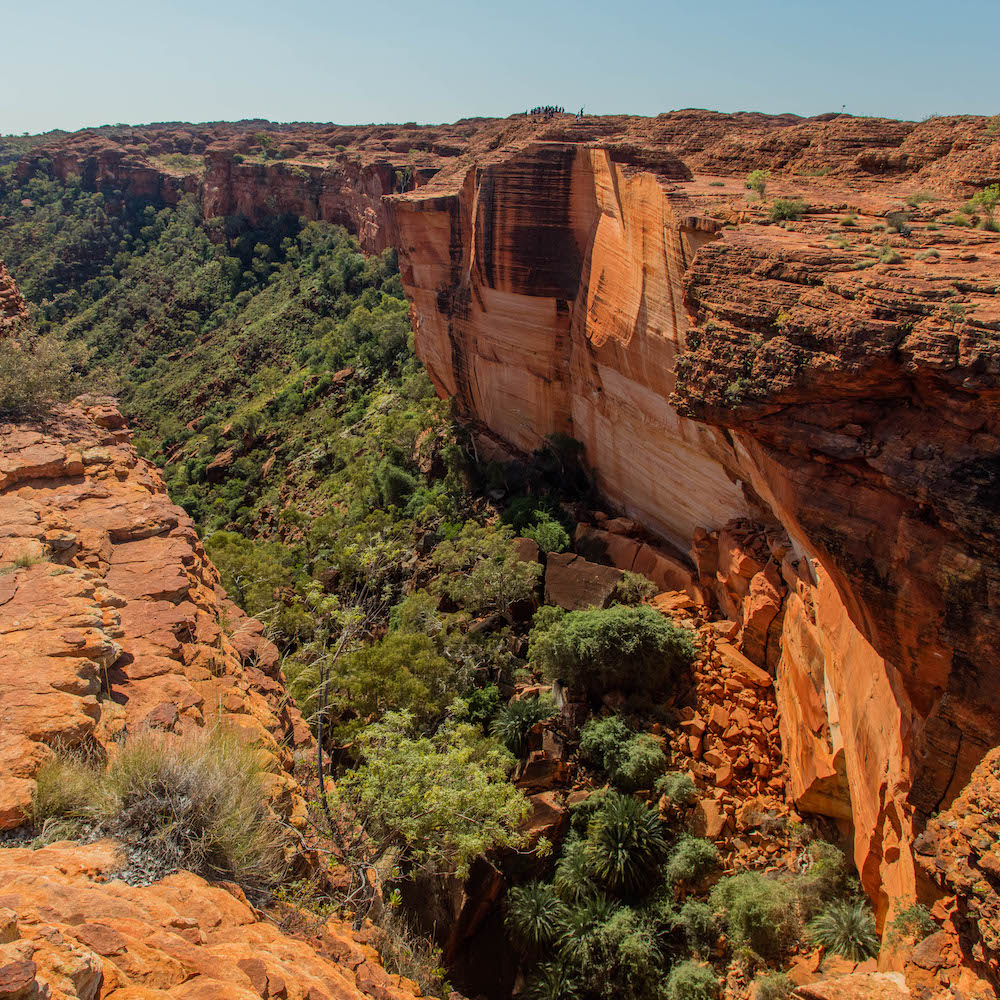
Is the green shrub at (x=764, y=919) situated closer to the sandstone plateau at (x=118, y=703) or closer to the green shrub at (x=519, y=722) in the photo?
the green shrub at (x=519, y=722)

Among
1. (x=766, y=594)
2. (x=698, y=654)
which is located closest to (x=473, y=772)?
(x=698, y=654)

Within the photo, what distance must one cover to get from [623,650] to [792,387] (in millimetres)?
7438

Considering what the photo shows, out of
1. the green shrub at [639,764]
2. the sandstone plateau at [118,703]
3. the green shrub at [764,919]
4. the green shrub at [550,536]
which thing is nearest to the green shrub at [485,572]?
the green shrub at [550,536]

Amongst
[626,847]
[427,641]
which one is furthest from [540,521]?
[626,847]

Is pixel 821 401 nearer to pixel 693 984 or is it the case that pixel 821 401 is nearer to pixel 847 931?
pixel 847 931

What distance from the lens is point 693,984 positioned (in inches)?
442

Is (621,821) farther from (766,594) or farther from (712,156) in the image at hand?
(712,156)

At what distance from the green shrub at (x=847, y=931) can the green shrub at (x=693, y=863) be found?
209cm

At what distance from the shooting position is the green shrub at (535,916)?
1298 cm

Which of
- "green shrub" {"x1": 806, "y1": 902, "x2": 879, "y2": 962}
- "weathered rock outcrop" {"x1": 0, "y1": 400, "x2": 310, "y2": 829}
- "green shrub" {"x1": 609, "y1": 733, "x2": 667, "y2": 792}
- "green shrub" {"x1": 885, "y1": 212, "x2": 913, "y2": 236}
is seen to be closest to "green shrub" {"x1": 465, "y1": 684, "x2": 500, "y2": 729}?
"green shrub" {"x1": 609, "y1": 733, "x2": 667, "y2": 792}

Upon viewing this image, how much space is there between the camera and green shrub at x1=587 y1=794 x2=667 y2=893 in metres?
13.0

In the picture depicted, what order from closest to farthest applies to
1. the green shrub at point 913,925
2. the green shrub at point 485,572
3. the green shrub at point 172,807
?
the green shrub at point 172,807 < the green shrub at point 913,925 < the green shrub at point 485,572

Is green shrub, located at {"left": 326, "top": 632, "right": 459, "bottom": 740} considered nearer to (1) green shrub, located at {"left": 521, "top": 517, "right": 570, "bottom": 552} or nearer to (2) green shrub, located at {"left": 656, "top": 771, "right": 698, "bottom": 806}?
(1) green shrub, located at {"left": 521, "top": 517, "right": 570, "bottom": 552}

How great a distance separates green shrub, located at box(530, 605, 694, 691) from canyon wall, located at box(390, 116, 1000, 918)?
2.01 metres
